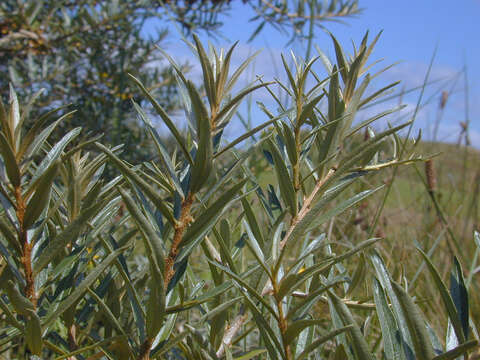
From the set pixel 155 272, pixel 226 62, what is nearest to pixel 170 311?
pixel 155 272

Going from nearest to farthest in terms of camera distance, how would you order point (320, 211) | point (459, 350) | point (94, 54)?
point (459, 350) < point (320, 211) < point (94, 54)

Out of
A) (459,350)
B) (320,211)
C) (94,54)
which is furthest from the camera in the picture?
(94,54)

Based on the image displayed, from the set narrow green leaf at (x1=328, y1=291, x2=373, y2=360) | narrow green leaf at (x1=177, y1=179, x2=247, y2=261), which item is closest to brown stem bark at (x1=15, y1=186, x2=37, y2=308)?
narrow green leaf at (x1=177, y1=179, x2=247, y2=261)

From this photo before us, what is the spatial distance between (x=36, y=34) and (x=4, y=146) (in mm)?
1222

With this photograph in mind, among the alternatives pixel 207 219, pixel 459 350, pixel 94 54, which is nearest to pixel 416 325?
pixel 459 350

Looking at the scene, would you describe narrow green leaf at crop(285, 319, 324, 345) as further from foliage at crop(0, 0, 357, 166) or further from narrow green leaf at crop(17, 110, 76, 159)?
foliage at crop(0, 0, 357, 166)

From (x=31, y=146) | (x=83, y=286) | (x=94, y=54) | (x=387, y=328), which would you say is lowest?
(x=387, y=328)

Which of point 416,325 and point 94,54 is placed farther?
point 94,54

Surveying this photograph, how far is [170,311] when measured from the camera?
1.14 ft

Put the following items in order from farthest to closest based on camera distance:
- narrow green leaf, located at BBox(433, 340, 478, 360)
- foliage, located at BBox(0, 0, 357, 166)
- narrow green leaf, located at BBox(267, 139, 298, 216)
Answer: foliage, located at BBox(0, 0, 357, 166) < narrow green leaf, located at BBox(267, 139, 298, 216) < narrow green leaf, located at BBox(433, 340, 478, 360)

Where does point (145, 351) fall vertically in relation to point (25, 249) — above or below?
below

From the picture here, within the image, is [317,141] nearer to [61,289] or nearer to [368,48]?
[368,48]

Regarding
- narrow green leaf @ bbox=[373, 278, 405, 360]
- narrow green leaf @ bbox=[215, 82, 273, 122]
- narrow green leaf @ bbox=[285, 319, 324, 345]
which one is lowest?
narrow green leaf @ bbox=[373, 278, 405, 360]

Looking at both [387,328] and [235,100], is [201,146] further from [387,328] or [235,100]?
[387,328]
